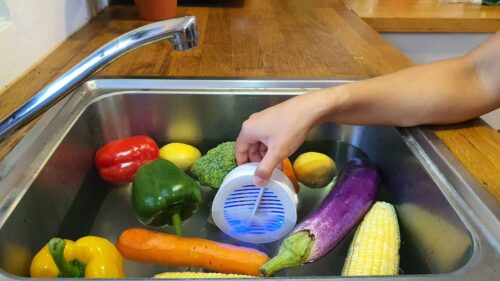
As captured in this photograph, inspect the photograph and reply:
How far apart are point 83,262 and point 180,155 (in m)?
0.30

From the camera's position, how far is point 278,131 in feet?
1.94

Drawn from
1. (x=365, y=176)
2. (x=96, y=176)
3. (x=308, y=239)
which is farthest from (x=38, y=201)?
(x=365, y=176)

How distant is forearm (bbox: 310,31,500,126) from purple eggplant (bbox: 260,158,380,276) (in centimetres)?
10

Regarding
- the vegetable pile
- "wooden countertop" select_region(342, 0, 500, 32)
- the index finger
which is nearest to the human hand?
the index finger

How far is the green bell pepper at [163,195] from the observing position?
66 cm

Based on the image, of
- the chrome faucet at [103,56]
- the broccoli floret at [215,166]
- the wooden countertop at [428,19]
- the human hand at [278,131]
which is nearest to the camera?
the chrome faucet at [103,56]

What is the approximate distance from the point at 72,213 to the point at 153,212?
14 cm

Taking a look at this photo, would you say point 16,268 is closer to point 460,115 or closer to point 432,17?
point 460,115

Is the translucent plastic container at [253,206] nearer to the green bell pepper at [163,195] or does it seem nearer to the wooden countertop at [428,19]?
the green bell pepper at [163,195]

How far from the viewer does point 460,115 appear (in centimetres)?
68

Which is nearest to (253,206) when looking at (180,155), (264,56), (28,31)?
(180,155)

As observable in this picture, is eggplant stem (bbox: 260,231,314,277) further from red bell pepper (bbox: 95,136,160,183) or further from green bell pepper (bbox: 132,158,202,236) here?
red bell pepper (bbox: 95,136,160,183)

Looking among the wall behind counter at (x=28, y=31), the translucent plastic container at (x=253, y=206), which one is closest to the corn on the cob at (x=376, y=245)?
the translucent plastic container at (x=253, y=206)

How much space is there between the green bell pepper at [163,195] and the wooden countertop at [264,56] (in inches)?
8.1
